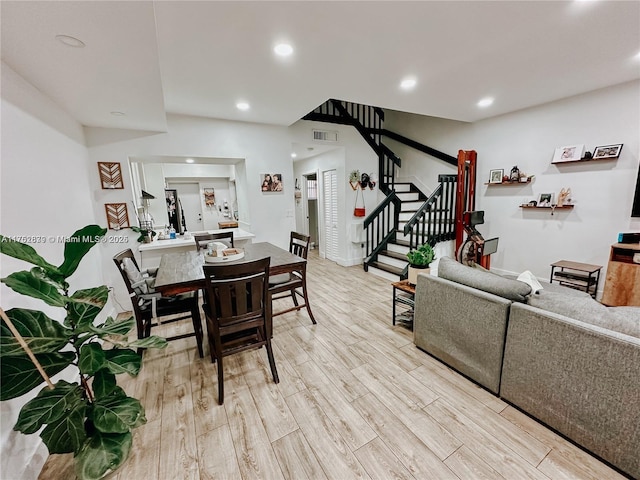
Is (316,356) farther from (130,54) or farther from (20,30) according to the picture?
(20,30)

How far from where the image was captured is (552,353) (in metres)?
1.47

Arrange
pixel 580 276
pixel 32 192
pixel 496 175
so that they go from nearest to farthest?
1. pixel 32 192
2. pixel 580 276
3. pixel 496 175

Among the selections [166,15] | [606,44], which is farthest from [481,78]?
[166,15]

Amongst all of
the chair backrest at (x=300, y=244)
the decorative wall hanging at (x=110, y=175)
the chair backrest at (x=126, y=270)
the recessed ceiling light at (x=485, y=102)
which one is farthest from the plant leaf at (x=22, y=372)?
the recessed ceiling light at (x=485, y=102)

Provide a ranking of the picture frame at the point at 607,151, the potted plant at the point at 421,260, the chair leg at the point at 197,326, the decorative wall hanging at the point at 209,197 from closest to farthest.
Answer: the chair leg at the point at 197,326 → the potted plant at the point at 421,260 → the picture frame at the point at 607,151 → the decorative wall hanging at the point at 209,197

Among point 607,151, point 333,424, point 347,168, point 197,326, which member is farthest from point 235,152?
point 607,151

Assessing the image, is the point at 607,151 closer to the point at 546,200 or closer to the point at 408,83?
the point at 546,200

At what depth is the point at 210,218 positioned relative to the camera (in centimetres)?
787

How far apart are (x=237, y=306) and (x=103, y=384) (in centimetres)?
83

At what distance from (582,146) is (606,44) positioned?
1636 mm

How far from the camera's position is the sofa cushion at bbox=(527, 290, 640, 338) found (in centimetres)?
131

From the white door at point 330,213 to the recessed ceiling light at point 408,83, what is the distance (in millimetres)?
2478

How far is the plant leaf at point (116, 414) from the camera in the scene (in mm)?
1177

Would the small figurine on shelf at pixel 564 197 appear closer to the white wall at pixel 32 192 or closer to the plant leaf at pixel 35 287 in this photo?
the plant leaf at pixel 35 287
